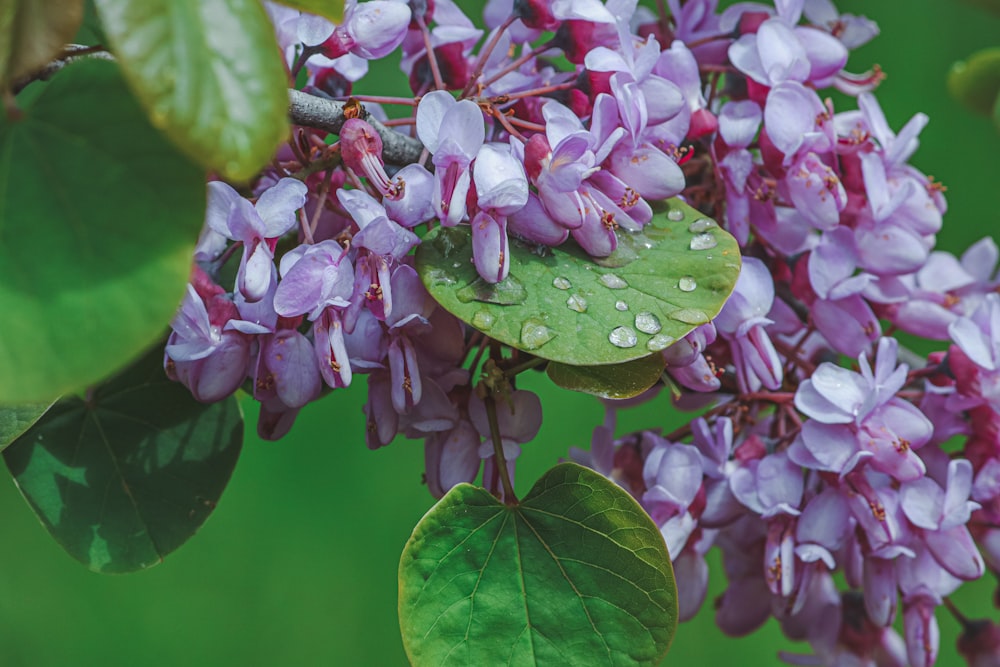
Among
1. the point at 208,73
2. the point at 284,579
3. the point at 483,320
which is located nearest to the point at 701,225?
the point at 483,320

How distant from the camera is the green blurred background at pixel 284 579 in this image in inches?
49.2

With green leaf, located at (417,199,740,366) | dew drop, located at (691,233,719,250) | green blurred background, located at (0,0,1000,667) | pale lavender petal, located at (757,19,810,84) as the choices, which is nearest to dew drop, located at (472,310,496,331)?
green leaf, located at (417,199,740,366)

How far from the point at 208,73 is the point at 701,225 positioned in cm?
24

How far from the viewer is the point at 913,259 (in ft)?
1.51

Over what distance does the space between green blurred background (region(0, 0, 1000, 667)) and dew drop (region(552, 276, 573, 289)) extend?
0.88 metres

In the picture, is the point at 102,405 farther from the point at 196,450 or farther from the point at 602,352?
the point at 602,352

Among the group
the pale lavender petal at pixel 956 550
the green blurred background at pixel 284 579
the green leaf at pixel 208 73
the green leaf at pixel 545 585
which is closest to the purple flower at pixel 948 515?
the pale lavender petal at pixel 956 550

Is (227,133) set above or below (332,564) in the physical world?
above

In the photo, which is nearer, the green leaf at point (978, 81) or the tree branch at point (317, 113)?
the tree branch at point (317, 113)

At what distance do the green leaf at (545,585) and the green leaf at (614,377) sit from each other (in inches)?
1.6

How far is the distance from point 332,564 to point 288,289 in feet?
3.35

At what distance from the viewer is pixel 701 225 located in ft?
1.33

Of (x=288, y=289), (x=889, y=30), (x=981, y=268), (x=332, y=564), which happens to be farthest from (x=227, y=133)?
(x=889, y=30)

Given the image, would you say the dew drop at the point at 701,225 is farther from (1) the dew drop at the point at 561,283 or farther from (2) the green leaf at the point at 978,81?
(2) the green leaf at the point at 978,81
